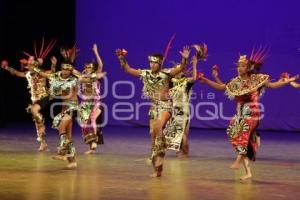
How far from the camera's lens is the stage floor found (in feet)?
22.6

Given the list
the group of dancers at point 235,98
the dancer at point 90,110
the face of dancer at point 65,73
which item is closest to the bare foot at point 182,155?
the dancer at point 90,110

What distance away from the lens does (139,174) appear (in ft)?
27.4

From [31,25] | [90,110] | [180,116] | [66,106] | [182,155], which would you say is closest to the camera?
[66,106]

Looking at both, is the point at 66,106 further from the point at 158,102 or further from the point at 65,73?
the point at 158,102

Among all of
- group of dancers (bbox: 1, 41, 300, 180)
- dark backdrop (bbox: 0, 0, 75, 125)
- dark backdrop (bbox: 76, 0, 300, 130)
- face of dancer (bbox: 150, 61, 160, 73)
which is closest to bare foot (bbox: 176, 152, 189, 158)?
group of dancers (bbox: 1, 41, 300, 180)

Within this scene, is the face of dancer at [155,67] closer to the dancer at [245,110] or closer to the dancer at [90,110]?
the dancer at [245,110]

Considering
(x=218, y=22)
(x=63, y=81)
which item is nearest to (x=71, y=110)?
(x=63, y=81)

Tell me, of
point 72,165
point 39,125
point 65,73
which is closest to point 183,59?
point 65,73

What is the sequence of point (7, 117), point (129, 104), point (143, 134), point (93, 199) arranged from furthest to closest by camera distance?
point (7, 117) < point (129, 104) < point (143, 134) < point (93, 199)

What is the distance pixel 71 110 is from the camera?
351 inches

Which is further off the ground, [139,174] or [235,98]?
[235,98]

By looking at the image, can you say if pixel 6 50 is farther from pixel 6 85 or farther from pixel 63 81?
pixel 63 81

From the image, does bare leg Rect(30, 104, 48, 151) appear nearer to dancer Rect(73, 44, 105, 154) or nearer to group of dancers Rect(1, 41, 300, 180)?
group of dancers Rect(1, 41, 300, 180)

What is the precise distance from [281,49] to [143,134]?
3464 mm
